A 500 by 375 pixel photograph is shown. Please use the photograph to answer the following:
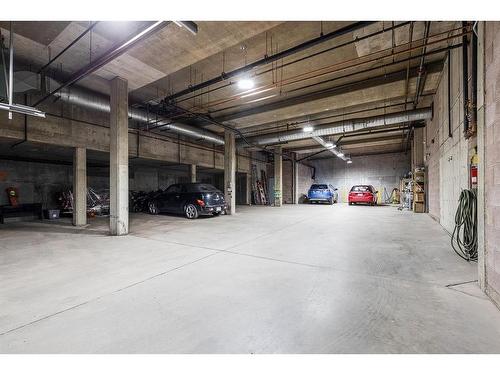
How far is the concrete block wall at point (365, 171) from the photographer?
16984 millimetres

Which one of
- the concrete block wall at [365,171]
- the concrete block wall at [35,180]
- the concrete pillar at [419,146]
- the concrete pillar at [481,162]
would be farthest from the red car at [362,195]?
the concrete block wall at [35,180]

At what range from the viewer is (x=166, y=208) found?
9.23 metres

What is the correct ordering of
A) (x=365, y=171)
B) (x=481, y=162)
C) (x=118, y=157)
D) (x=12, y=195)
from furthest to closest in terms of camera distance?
(x=365, y=171), (x=12, y=195), (x=118, y=157), (x=481, y=162)

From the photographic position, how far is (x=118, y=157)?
18.2 feet

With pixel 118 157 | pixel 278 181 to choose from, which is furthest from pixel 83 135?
pixel 278 181

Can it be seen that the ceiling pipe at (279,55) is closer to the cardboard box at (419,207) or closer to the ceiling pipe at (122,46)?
the ceiling pipe at (122,46)

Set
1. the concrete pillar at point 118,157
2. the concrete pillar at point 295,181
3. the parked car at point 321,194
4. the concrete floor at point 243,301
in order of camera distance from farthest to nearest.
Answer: the concrete pillar at point 295,181, the parked car at point 321,194, the concrete pillar at point 118,157, the concrete floor at point 243,301

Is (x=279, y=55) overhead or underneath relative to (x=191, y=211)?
overhead

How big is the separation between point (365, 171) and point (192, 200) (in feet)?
49.5

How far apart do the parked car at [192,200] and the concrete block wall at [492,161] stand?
280 inches

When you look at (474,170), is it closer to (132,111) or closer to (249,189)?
(132,111)

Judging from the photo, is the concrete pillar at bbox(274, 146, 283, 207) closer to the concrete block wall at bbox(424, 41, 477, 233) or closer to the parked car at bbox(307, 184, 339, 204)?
the parked car at bbox(307, 184, 339, 204)

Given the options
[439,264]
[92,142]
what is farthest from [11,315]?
[92,142]

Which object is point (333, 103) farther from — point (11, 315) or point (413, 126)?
point (11, 315)
